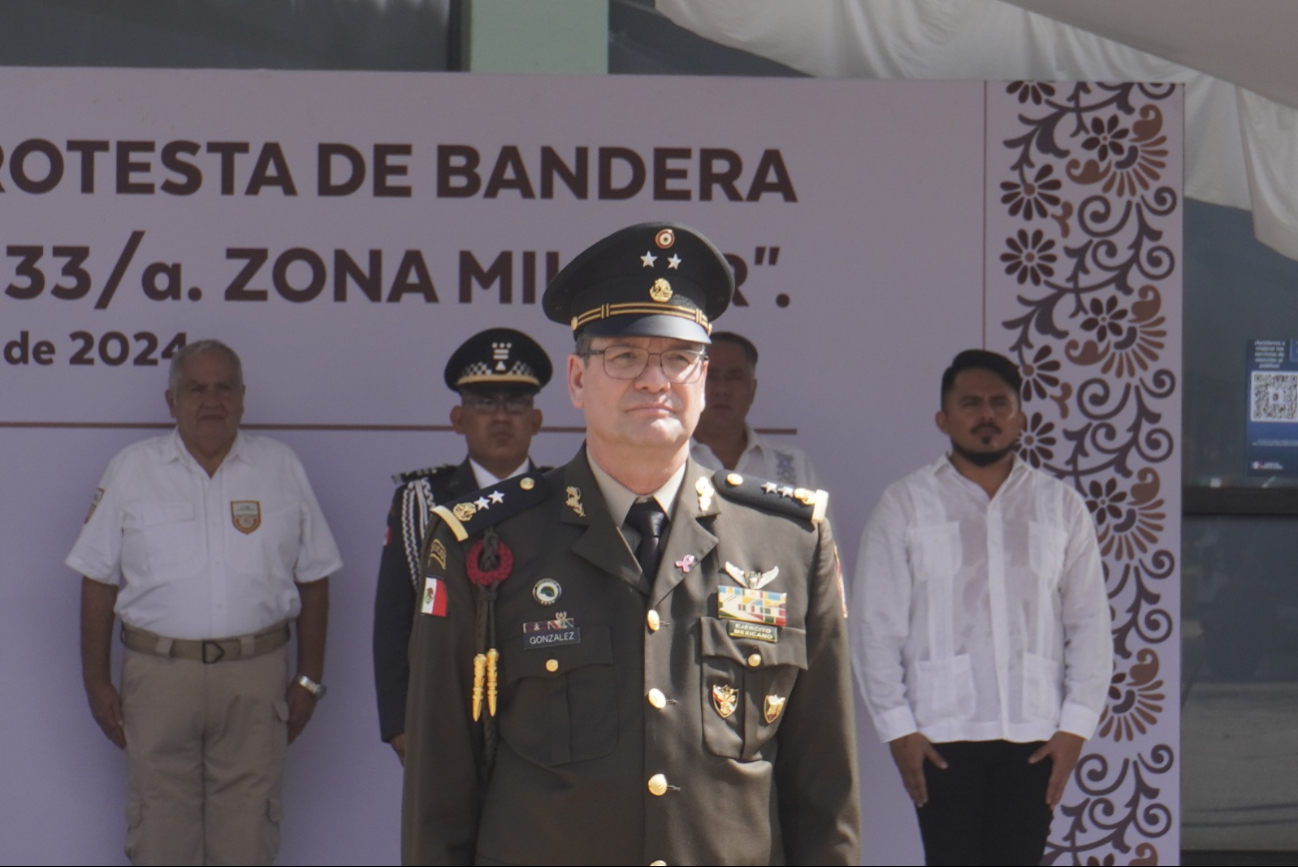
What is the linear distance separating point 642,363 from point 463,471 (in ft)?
7.05

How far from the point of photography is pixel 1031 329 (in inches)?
180

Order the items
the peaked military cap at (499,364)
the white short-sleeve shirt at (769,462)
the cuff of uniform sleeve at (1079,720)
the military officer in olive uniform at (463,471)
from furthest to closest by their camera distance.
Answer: the white short-sleeve shirt at (769,462)
the peaked military cap at (499,364)
the military officer in olive uniform at (463,471)
the cuff of uniform sleeve at (1079,720)

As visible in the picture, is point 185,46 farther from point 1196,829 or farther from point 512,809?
point 1196,829

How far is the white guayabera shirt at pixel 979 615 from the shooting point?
382 centimetres

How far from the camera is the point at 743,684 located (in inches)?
78.2

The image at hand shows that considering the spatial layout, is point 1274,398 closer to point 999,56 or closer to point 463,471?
point 999,56

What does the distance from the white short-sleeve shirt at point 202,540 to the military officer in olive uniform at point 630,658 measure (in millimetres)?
2389

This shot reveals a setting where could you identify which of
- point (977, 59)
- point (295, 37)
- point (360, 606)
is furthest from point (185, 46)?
point (977, 59)

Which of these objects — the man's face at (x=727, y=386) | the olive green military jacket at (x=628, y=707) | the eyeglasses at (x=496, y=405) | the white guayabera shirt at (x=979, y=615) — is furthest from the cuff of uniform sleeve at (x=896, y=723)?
the olive green military jacket at (x=628, y=707)

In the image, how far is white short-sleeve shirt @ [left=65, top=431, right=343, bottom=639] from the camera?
168 inches

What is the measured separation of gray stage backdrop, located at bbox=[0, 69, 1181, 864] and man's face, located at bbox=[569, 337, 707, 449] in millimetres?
2616

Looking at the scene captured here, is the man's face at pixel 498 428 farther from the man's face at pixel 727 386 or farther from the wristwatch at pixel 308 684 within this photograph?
the wristwatch at pixel 308 684

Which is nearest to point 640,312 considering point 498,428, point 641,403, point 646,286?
point 646,286

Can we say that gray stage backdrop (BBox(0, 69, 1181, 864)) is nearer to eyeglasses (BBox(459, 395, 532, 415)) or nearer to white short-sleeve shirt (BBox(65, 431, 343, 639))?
white short-sleeve shirt (BBox(65, 431, 343, 639))
